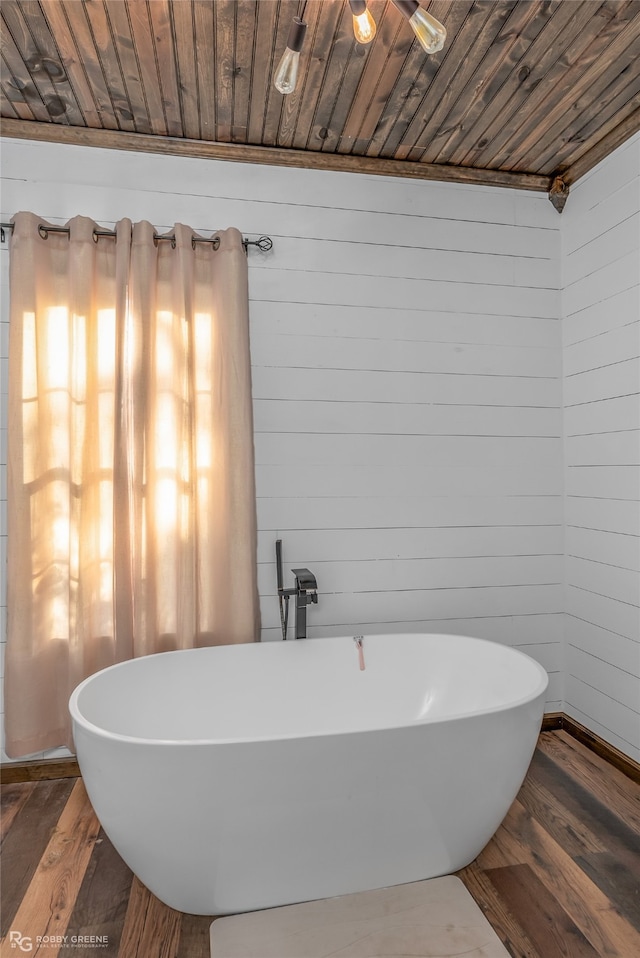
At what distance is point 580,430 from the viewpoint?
2.72 m

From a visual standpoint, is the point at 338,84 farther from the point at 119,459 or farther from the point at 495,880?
the point at 495,880

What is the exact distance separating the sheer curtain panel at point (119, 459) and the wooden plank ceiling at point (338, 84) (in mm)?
422

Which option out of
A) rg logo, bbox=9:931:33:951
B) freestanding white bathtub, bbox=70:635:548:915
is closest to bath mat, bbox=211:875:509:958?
freestanding white bathtub, bbox=70:635:548:915

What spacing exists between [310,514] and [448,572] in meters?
0.70

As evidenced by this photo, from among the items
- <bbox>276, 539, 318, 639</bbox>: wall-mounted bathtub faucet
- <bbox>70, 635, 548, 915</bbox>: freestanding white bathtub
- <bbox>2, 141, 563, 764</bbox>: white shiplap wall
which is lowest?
<bbox>70, 635, 548, 915</bbox>: freestanding white bathtub

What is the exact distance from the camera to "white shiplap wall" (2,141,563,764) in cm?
254

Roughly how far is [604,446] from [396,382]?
947mm

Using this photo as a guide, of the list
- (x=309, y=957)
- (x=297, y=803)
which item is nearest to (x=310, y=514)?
(x=297, y=803)

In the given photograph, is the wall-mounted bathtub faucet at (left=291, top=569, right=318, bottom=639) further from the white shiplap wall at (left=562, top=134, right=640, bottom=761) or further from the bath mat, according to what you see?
the white shiplap wall at (left=562, top=134, right=640, bottom=761)

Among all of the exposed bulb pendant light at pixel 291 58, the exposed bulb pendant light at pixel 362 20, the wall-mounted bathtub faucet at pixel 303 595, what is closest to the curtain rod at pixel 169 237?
the exposed bulb pendant light at pixel 291 58

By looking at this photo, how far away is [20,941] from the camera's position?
1546mm

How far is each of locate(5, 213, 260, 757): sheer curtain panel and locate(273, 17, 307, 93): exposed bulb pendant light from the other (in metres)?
0.86

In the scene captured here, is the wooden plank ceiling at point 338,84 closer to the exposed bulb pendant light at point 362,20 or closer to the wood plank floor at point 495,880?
the exposed bulb pendant light at point 362,20

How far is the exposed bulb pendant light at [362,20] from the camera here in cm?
151
